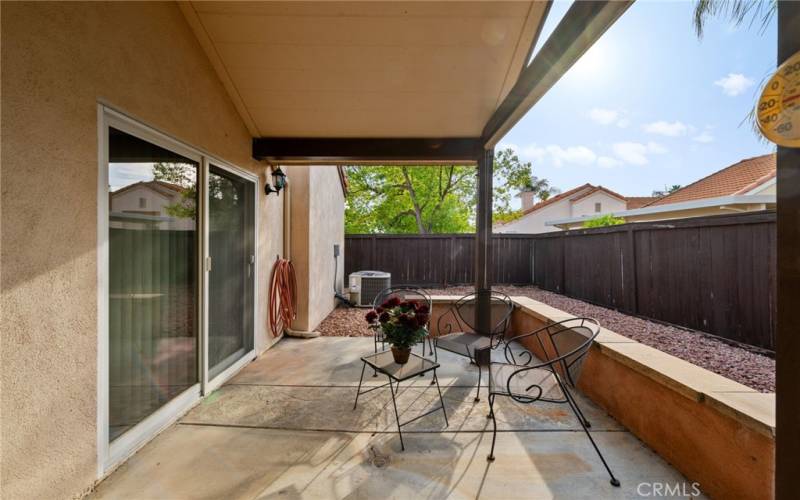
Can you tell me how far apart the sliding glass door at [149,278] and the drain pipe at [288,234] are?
1.70 meters

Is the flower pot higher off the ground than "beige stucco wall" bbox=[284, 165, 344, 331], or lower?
lower

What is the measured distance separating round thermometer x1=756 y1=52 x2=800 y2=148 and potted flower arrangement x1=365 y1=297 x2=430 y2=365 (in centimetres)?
178

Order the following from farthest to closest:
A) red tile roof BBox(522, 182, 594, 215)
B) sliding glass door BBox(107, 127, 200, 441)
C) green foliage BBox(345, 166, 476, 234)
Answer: red tile roof BBox(522, 182, 594, 215) → green foliage BBox(345, 166, 476, 234) → sliding glass door BBox(107, 127, 200, 441)

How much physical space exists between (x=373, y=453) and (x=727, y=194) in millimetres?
8585

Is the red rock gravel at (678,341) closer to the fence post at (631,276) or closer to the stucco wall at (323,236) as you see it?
the fence post at (631,276)

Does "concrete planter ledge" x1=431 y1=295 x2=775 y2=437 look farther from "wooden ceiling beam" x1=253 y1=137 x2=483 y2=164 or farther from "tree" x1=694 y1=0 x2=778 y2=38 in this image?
"tree" x1=694 y1=0 x2=778 y2=38

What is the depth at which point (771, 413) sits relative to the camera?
4.30ft

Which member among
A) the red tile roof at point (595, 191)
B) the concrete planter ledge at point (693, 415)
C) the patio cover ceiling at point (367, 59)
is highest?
the red tile roof at point (595, 191)

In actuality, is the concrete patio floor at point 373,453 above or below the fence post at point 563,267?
below

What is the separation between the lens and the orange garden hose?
3762 mm

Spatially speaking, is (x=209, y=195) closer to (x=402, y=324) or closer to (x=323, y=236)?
(x=402, y=324)

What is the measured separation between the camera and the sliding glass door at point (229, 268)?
2.71m

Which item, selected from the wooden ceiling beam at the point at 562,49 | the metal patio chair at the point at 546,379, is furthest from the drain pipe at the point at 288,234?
the wooden ceiling beam at the point at 562,49

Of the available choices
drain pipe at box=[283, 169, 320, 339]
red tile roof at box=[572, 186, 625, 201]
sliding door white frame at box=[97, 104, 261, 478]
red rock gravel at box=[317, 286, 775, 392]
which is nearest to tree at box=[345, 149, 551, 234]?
red tile roof at box=[572, 186, 625, 201]
